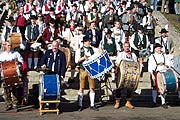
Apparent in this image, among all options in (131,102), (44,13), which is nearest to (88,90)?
(131,102)

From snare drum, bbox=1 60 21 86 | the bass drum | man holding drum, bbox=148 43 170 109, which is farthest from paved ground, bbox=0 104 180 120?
the bass drum

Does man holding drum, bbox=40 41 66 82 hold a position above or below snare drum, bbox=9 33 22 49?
below

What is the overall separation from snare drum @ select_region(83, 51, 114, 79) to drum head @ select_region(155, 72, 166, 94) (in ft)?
4.68

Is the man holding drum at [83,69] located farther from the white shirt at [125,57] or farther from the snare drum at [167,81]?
the snare drum at [167,81]

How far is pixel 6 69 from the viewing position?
12.1m

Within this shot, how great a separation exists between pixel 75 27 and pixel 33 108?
4592 millimetres

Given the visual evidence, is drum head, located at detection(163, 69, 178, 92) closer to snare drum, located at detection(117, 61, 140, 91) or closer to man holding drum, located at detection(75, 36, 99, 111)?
snare drum, located at detection(117, 61, 140, 91)

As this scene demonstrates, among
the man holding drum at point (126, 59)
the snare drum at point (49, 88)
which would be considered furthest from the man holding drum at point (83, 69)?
the snare drum at point (49, 88)

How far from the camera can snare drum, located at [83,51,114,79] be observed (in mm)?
12508

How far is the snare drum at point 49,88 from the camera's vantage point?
12062mm

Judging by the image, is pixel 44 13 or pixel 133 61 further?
pixel 44 13

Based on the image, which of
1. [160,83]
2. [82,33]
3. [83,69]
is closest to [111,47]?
[82,33]

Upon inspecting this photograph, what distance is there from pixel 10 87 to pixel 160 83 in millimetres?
3960

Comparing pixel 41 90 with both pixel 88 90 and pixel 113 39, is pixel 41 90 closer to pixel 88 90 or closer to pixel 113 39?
pixel 88 90
